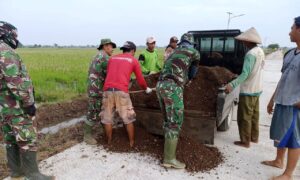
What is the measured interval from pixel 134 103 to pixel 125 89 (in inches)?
16.9

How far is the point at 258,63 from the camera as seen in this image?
380cm

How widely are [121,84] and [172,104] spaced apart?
0.88 m

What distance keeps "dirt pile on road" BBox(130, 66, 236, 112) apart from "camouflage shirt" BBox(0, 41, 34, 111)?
5.75 ft

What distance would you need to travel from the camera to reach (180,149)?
3.69 meters

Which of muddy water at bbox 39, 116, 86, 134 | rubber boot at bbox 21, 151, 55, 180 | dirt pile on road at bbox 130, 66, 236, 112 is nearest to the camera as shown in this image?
rubber boot at bbox 21, 151, 55, 180

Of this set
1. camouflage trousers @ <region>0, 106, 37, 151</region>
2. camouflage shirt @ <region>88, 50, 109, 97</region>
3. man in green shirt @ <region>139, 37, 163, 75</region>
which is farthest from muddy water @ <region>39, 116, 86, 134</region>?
camouflage trousers @ <region>0, 106, 37, 151</region>

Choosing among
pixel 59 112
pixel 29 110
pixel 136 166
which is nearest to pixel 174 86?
pixel 136 166

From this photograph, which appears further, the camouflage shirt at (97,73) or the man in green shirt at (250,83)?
the camouflage shirt at (97,73)

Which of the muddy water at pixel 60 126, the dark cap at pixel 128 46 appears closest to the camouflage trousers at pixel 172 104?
the dark cap at pixel 128 46

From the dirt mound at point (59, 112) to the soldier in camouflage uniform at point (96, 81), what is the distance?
1984 millimetres

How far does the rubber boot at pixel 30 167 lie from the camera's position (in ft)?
9.71

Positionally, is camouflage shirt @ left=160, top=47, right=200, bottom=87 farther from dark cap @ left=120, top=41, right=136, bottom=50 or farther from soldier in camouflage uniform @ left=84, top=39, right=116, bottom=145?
soldier in camouflage uniform @ left=84, top=39, right=116, bottom=145

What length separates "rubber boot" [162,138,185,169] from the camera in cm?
331

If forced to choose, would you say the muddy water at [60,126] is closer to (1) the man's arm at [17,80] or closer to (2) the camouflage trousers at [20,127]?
(2) the camouflage trousers at [20,127]
